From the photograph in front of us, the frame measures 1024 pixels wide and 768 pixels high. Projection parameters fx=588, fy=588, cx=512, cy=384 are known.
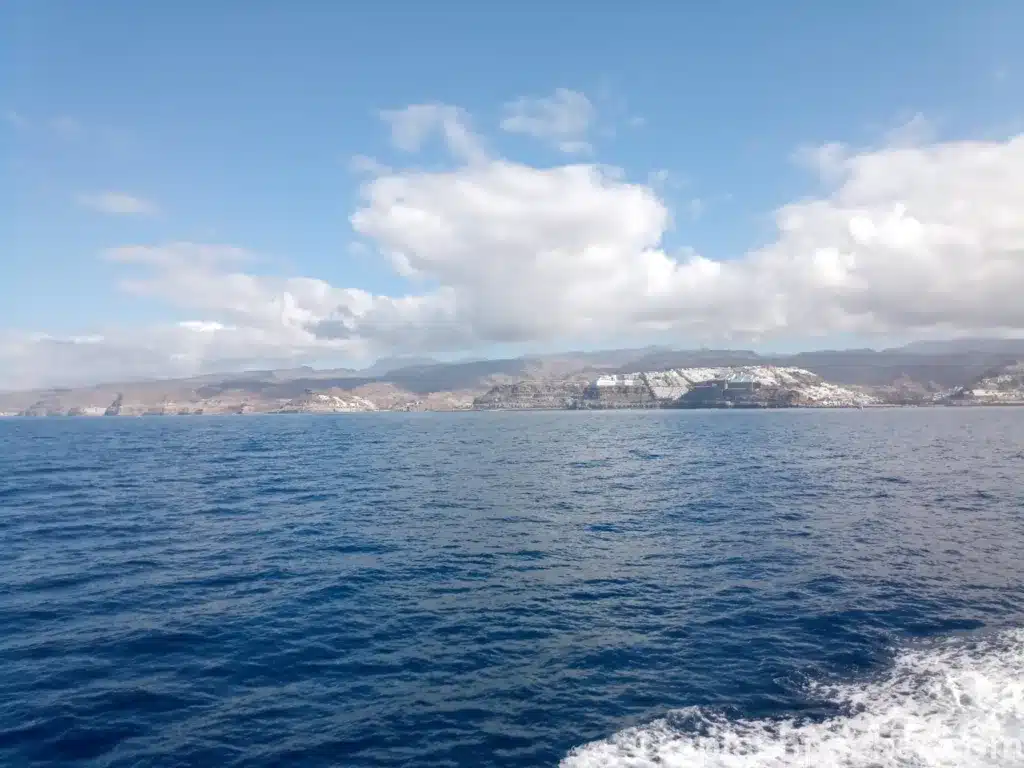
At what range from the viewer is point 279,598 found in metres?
35.5

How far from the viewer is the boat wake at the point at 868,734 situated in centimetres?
1997

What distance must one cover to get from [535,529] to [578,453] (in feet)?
250

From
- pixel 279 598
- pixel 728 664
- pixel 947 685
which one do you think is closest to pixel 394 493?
pixel 279 598

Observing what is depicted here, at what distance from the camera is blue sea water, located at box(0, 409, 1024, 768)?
2128cm

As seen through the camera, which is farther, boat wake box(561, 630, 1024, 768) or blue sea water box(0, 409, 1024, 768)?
blue sea water box(0, 409, 1024, 768)

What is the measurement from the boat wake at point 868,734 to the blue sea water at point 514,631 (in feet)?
0.33

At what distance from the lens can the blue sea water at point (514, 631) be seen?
21281mm

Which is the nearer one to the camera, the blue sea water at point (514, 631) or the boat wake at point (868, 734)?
the boat wake at point (868, 734)

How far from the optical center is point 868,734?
21438 mm

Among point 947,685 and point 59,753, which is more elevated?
point 59,753

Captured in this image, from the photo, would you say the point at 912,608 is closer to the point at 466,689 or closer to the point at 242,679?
the point at 466,689

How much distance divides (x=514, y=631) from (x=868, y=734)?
1574cm

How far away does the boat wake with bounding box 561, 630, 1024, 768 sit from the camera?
1997cm

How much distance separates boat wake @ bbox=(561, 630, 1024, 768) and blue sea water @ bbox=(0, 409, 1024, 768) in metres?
0.10
